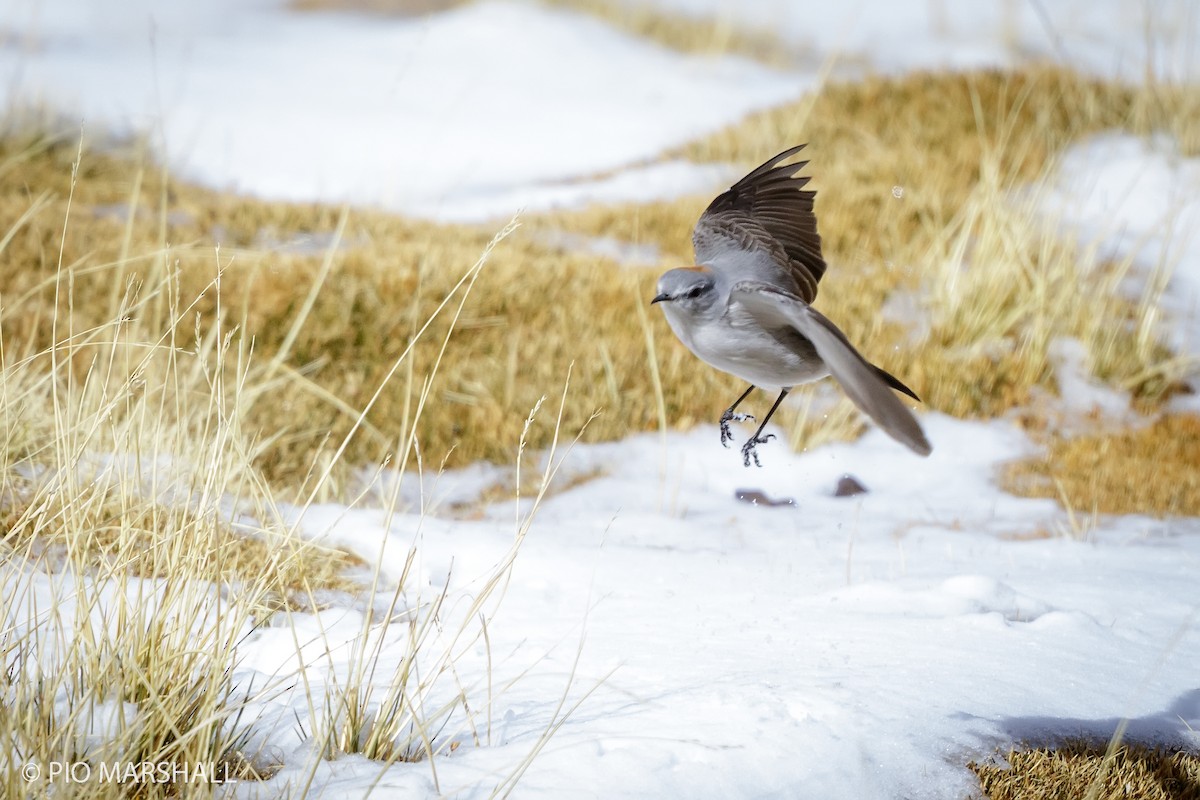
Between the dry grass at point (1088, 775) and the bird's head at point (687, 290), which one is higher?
the bird's head at point (687, 290)

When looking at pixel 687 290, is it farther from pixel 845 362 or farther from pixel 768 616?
pixel 768 616

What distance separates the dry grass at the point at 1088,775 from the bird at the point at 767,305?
843mm

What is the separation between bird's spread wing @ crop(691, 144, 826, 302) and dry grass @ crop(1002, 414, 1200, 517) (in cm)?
233

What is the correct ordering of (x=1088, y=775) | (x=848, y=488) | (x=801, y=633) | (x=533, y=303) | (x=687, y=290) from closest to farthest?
1. (x=687, y=290)
2. (x=1088, y=775)
3. (x=801, y=633)
4. (x=848, y=488)
5. (x=533, y=303)

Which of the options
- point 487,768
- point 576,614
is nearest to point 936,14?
point 576,614

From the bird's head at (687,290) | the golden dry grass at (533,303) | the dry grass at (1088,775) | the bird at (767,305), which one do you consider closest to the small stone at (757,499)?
the golden dry grass at (533,303)

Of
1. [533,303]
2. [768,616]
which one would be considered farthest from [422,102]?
[768,616]

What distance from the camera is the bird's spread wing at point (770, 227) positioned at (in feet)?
7.82

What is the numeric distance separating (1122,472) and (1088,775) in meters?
2.72

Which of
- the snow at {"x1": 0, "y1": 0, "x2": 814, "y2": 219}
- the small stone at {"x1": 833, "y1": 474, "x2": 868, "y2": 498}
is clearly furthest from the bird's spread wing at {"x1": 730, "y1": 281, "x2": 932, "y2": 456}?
the snow at {"x1": 0, "y1": 0, "x2": 814, "y2": 219}

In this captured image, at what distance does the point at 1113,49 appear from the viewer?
11586 mm

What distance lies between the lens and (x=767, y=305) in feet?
5.96

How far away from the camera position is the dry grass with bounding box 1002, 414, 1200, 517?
4332mm

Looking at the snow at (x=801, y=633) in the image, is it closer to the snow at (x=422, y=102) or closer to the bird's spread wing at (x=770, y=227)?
the bird's spread wing at (x=770, y=227)
